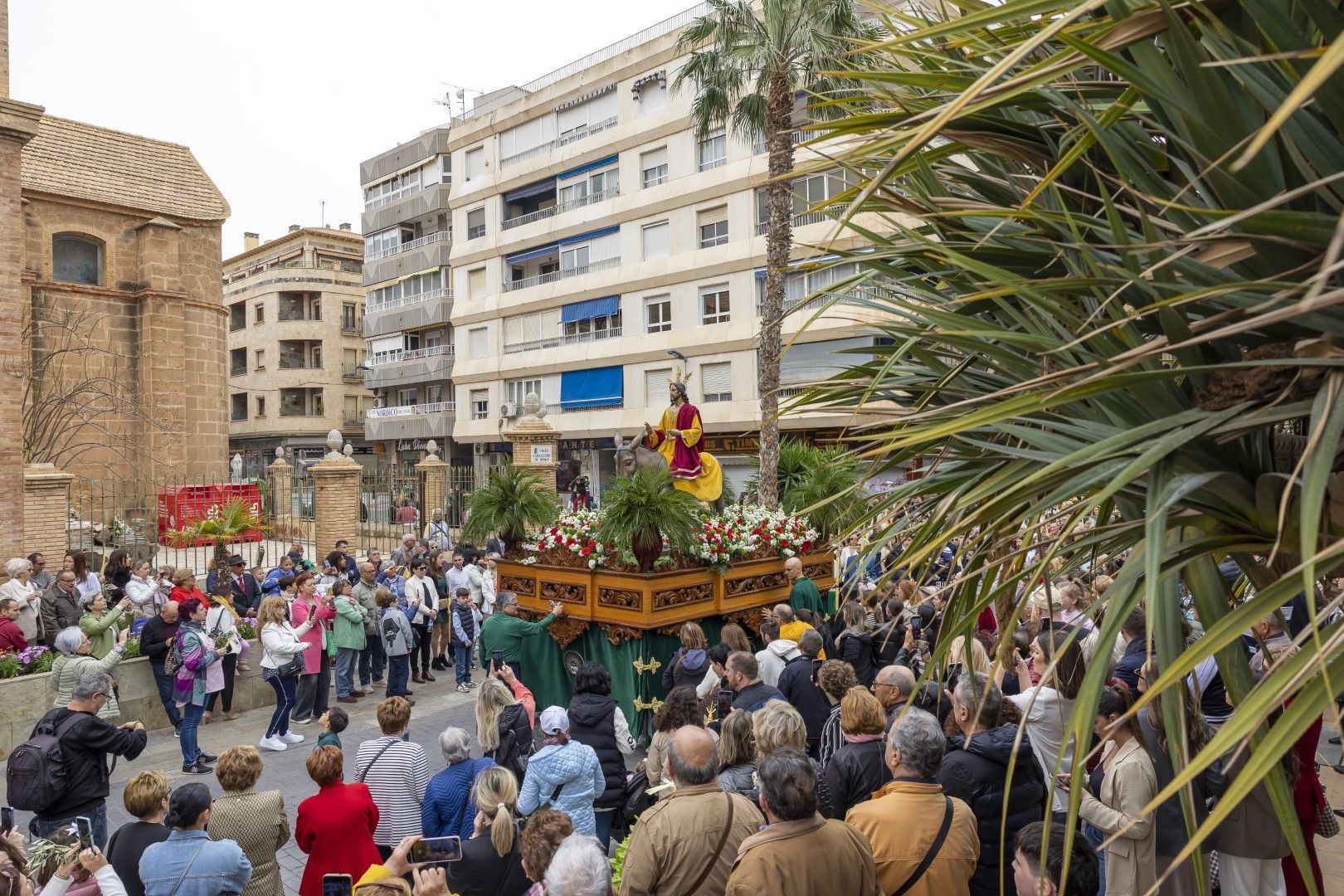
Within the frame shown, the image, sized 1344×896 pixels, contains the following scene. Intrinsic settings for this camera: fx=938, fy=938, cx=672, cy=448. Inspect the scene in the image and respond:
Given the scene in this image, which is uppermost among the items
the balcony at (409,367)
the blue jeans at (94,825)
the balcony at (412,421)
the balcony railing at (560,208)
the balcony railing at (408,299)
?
the balcony railing at (560,208)

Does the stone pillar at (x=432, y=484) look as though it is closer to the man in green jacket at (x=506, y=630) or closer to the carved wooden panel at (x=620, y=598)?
the carved wooden panel at (x=620, y=598)

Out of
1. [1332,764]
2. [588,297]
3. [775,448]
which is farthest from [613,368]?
[1332,764]

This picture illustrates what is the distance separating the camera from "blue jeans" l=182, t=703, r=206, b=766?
945 centimetres

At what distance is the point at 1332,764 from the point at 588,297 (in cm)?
2905

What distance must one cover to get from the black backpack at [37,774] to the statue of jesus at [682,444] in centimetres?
771

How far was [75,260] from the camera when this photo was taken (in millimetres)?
28156

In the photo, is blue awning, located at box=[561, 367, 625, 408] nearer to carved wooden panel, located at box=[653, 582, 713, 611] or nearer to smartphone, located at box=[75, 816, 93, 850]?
carved wooden panel, located at box=[653, 582, 713, 611]

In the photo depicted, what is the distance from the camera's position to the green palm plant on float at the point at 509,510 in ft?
38.0

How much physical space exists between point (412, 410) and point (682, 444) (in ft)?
110

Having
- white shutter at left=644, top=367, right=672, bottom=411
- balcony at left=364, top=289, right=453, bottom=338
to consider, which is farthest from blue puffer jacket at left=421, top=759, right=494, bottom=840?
balcony at left=364, top=289, right=453, bottom=338

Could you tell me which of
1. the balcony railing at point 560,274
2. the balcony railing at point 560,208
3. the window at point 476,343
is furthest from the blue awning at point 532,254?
the window at point 476,343

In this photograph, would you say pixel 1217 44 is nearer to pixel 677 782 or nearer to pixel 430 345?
pixel 677 782

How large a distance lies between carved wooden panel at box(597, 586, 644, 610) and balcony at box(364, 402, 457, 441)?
32.3m

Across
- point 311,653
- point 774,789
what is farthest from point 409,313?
point 774,789
